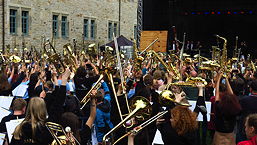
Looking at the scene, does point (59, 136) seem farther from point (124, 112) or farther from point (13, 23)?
point (13, 23)

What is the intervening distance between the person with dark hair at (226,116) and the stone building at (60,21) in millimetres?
17411

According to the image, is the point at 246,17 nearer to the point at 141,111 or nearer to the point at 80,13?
the point at 80,13

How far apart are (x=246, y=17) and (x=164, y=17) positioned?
359 inches

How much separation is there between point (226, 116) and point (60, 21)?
85.7 feet

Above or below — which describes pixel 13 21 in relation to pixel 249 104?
above

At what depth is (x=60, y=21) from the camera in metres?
30.6

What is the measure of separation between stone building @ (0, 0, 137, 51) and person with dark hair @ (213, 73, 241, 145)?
17.4m

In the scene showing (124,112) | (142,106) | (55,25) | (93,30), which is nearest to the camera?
(142,106)

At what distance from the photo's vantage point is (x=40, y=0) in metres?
28.8

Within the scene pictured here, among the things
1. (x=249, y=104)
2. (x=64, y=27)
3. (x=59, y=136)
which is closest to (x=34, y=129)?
(x=59, y=136)

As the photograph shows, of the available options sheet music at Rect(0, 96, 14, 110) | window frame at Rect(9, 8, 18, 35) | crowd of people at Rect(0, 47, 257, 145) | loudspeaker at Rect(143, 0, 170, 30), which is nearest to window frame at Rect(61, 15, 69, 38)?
window frame at Rect(9, 8, 18, 35)

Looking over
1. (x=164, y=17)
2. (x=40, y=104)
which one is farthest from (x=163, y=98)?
(x=164, y=17)

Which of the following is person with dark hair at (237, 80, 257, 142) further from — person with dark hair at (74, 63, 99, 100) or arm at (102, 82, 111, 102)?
person with dark hair at (74, 63, 99, 100)

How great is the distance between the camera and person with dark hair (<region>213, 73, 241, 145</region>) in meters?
5.68
